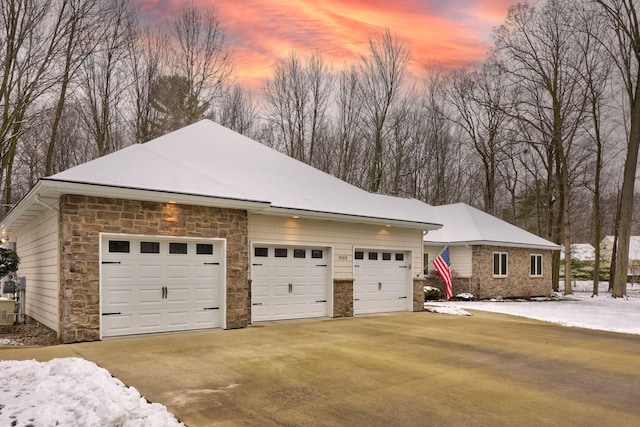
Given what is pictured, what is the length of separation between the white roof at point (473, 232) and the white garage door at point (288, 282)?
33.1 feet

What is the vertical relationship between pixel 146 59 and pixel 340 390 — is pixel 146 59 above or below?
above

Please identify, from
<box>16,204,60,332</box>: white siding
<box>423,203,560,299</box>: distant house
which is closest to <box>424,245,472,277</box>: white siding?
<box>423,203,560,299</box>: distant house

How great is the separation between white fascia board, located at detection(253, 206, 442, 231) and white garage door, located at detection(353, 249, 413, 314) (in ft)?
3.54

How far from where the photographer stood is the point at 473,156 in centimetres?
3469

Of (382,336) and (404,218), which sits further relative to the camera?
(404,218)

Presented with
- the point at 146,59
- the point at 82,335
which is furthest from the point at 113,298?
the point at 146,59

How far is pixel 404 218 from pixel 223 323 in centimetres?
707

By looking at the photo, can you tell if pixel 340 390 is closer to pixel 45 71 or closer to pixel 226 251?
pixel 226 251

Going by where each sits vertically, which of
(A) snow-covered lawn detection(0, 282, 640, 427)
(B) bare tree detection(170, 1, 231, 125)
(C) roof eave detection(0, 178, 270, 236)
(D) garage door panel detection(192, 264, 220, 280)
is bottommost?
(A) snow-covered lawn detection(0, 282, 640, 427)

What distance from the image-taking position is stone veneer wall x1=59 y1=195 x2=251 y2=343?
861cm

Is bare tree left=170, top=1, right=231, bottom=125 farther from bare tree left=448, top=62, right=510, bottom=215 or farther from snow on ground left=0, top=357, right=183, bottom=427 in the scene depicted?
snow on ground left=0, top=357, right=183, bottom=427

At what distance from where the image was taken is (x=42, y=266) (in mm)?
10953

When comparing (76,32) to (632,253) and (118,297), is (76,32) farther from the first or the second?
(632,253)

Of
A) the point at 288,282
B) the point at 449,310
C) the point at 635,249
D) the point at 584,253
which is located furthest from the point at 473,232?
the point at 635,249
